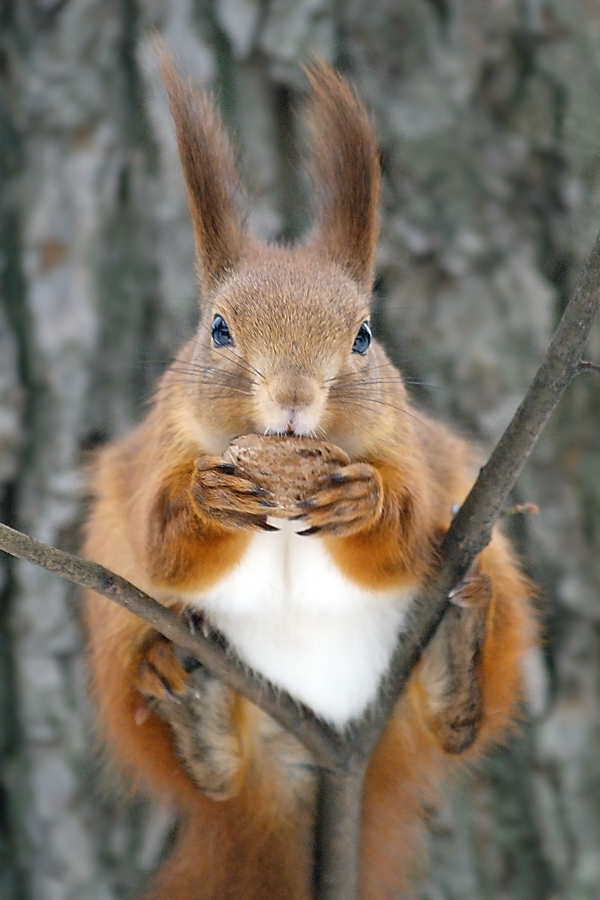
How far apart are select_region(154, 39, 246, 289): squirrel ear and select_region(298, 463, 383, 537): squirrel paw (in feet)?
1.15

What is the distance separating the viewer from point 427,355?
1453 millimetres

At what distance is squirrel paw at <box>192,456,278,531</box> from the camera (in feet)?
2.85

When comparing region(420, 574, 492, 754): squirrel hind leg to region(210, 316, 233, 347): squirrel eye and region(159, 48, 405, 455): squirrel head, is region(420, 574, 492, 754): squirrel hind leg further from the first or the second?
region(210, 316, 233, 347): squirrel eye

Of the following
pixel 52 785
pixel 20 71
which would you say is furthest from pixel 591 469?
pixel 20 71

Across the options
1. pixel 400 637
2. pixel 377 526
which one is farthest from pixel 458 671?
pixel 377 526

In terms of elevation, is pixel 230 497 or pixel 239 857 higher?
pixel 230 497

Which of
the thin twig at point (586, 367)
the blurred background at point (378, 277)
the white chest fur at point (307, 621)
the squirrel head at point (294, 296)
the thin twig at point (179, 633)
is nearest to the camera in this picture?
the thin twig at point (179, 633)

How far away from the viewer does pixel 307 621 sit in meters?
1.11

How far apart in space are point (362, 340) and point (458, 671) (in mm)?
365

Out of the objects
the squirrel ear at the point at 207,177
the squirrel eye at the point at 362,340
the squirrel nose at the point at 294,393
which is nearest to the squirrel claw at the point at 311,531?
the squirrel nose at the point at 294,393

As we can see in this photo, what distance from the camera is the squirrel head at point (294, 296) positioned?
3.11ft

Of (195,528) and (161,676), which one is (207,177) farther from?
(161,676)

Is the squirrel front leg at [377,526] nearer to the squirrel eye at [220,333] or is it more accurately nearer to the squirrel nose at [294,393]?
the squirrel nose at [294,393]

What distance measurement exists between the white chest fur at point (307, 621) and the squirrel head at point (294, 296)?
0.12 m
